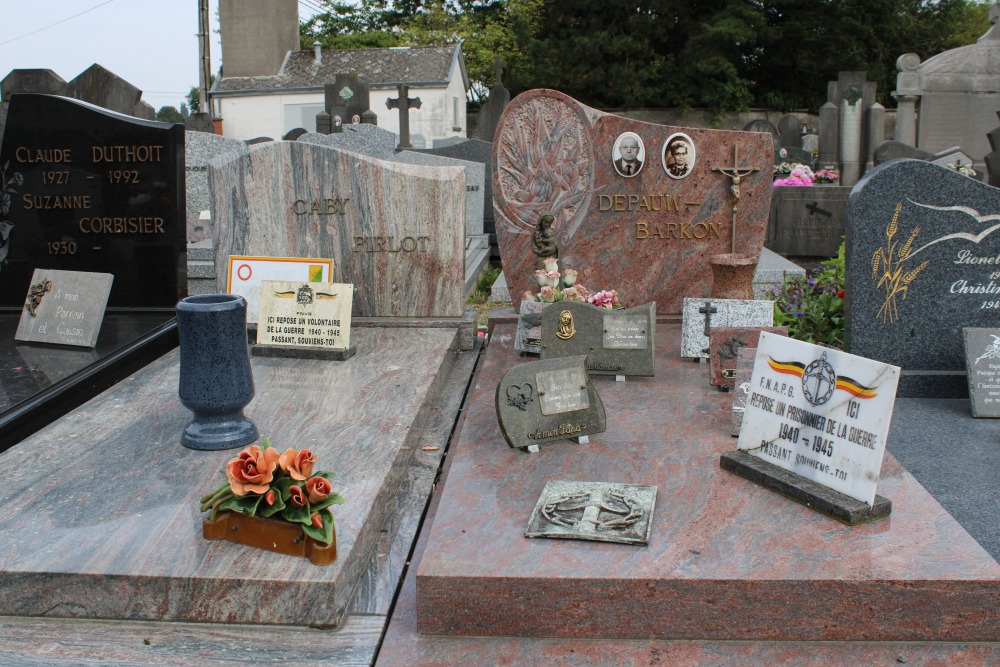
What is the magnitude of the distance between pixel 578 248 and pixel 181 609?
151 inches

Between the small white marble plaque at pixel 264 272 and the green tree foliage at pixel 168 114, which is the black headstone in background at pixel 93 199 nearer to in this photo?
the small white marble plaque at pixel 264 272

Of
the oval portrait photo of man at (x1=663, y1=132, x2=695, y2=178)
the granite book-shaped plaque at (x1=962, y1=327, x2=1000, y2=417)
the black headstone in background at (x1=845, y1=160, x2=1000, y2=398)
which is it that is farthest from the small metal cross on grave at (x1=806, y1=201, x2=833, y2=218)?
the granite book-shaped plaque at (x1=962, y1=327, x2=1000, y2=417)

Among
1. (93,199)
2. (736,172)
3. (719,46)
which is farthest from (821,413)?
(719,46)

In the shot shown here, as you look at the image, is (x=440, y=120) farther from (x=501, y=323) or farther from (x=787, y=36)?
(x=501, y=323)

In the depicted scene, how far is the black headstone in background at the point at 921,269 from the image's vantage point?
15.2 feet

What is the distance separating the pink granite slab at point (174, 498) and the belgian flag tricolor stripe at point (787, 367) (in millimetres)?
1451

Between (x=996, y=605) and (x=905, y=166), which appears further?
(x=905, y=166)

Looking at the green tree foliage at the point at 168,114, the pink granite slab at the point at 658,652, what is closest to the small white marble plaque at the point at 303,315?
the pink granite slab at the point at 658,652

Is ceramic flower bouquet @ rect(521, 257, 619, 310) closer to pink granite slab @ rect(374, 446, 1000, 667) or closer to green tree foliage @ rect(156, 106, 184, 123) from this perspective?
pink granite slab @ rect(374, 446, 1000, 667)

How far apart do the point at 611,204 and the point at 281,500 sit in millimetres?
3695

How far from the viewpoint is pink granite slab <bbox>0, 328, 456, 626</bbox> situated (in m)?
2.47

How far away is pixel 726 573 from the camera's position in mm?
2426

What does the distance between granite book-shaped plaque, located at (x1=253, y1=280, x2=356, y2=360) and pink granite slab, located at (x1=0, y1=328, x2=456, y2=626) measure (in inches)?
6.4

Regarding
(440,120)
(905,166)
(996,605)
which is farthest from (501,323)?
(440,120)
